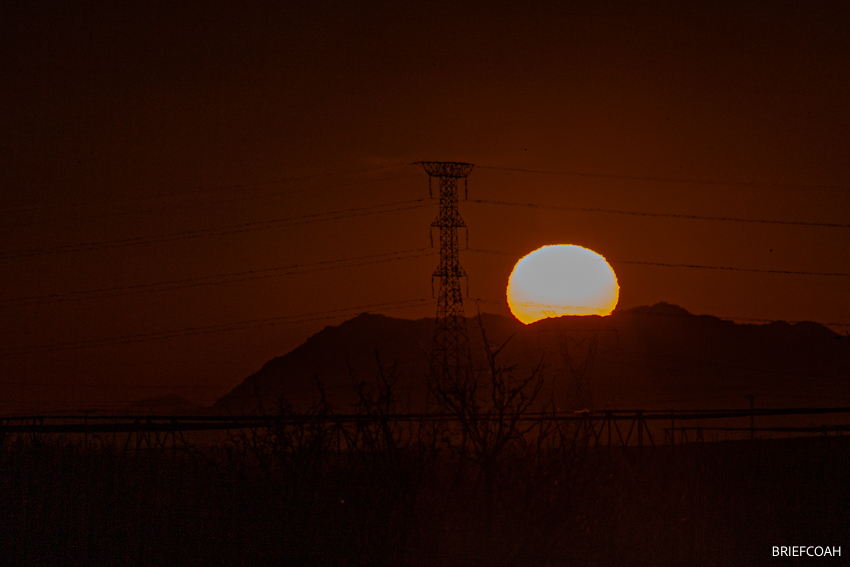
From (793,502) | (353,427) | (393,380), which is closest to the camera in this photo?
(393,380)

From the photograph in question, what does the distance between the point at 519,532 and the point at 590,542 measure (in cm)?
103

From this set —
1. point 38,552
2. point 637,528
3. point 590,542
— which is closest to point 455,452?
point 590,542

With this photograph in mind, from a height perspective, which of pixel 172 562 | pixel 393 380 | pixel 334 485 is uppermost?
pixel 393 380

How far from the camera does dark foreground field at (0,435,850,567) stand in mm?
11000

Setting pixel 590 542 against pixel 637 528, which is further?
pixel 637 528

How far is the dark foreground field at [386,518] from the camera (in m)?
11.0

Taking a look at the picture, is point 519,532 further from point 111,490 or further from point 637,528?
point 111,490

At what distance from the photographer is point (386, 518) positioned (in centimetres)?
1125

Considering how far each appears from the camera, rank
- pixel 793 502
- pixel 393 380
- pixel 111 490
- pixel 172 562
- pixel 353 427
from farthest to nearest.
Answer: pixel 793 502, pixel 111 490, pixel 353 427, pixel 393 380, pixel 172 562

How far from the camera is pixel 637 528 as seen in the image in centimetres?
1240

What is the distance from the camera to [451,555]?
431 inches

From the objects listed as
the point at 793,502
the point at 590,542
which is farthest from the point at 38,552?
the point at 793,502

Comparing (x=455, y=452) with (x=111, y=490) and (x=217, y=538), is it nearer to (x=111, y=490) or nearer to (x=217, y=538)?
(x=217, y=538)

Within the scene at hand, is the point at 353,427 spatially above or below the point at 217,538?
above
